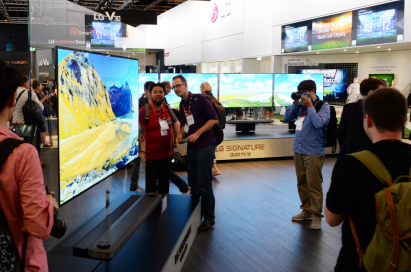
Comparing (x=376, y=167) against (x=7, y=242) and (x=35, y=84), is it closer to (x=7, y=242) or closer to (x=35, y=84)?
(x=7, y=242)

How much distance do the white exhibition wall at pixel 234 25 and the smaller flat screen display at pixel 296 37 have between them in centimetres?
18

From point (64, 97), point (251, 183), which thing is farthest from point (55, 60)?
point (251, 183)

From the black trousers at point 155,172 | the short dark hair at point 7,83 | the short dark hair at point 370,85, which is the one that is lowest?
the black trousers at point 155,172

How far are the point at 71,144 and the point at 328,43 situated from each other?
334 inches

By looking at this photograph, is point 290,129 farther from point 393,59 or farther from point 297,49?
point 393,59

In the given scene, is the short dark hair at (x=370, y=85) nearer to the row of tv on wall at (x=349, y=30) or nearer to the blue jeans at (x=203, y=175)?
the blue jeans at (x=203, y=175)

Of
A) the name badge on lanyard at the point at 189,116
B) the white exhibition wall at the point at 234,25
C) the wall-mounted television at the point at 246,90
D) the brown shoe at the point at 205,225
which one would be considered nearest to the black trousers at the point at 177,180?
the brown shoe at the point at 205,225

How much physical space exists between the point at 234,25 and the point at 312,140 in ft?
32.5

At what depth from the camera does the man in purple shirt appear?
3674 mm

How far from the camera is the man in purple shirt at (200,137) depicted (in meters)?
3.67

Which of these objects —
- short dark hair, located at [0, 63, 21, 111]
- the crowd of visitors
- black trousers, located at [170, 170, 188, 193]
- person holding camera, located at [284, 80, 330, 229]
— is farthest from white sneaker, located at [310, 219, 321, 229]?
short dark hair, located at [0, 63, 21, 111]

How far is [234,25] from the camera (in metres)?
12.9

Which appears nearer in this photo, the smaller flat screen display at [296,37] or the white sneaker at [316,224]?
the white sneaker at [316,224]

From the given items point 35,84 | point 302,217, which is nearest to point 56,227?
point 35,84
